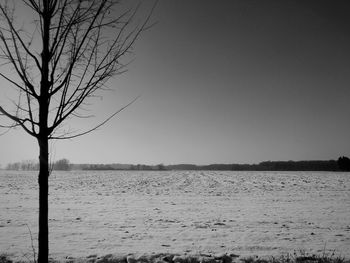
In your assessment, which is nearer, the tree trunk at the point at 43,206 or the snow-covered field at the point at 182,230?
the tree trunk at the point at 43,206

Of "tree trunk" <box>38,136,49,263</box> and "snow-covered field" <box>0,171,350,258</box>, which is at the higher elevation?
"tree trunk" <box>38,136,49,263</box>

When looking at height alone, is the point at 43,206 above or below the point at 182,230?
above

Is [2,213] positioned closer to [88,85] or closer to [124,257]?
[124,257]

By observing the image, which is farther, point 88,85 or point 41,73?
point 88,85

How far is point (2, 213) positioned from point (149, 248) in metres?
8.80

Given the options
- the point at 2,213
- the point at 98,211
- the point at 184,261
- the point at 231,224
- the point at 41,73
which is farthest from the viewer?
the point at 98,211

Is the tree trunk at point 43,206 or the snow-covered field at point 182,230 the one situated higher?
the tree trunk at point 43,206

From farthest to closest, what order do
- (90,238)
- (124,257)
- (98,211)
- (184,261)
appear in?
(98,211), (90,238), (124,257), (184,261)

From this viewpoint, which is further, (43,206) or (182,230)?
(182,230)

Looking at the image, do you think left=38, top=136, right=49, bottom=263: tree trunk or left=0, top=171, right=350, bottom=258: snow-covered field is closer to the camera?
left=38, top=136, right=49, bottom=263: tree trunk

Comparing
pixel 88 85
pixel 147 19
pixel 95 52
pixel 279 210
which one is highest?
pixel 147 19

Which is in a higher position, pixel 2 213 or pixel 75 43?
pixel 75 43

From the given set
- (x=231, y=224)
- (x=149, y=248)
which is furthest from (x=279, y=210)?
(x=149, y=248)

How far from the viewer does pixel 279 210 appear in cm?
1305
